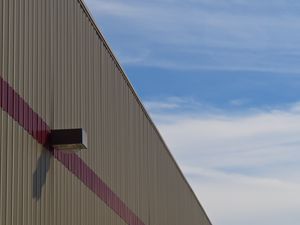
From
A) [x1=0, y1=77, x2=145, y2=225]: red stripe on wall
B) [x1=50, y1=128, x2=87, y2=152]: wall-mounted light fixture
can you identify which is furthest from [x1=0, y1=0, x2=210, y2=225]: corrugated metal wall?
[x1=50, y1=128, x2=87, y2=152]: wall-mounted light fixture

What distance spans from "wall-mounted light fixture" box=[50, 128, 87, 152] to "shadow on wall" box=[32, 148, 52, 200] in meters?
0.23

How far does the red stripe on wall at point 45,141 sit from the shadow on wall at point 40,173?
0.24 m

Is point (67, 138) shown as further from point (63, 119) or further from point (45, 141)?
point (63, 119)

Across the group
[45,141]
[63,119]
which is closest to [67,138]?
[45,141]

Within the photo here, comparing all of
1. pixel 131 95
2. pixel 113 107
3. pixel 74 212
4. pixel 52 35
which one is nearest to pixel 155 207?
pixel 131 95

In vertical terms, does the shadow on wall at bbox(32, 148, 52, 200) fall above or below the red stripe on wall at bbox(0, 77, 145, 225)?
below

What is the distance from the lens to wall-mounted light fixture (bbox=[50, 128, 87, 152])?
1481cm

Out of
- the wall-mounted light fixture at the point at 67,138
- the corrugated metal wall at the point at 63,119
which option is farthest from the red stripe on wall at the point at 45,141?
the wall-mounted light fixture at the point at 67,138

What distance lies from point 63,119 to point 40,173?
1841 mm

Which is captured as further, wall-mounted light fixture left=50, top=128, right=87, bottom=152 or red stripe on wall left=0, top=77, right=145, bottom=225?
wall-mounted light fixture left=50, top=128, right=87, bottom=152

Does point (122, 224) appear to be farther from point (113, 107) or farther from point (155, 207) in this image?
point (155, 207)

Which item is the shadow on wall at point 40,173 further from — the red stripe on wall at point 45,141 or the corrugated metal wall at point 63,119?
the red stripe on wall at point 45,141

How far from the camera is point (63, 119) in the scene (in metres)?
15.7

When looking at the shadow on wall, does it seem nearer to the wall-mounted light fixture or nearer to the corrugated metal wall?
the corrugated metal wall
